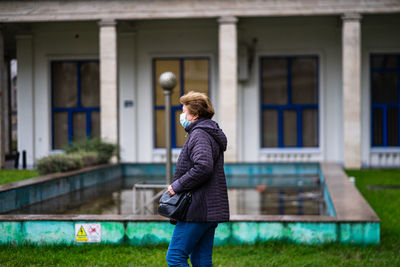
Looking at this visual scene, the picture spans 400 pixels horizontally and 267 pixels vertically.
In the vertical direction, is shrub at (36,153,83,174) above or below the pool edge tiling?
above

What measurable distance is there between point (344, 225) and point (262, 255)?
3.48ft

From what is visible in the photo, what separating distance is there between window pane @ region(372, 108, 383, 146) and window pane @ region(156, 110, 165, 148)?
7305 mm

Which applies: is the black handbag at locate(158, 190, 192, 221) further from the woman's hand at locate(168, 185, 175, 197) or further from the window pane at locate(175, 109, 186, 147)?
the window pane at locate(175, 109, 186, 147)

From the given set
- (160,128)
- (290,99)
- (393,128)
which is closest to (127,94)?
(160,128)

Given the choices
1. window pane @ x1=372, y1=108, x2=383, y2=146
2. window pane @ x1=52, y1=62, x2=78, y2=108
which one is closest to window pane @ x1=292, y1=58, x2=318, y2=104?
window pane @ x1=372, y1=108, x2=383, y2=146

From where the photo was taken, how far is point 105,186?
13109mm

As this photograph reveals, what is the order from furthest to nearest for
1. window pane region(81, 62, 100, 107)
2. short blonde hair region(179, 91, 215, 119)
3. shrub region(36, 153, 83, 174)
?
window pane region(81, 62, 100, 107)
shrub region(36, 153, 83, 174)
short blonde hair region(179, 91, 215, 119)

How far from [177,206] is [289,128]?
1649cm

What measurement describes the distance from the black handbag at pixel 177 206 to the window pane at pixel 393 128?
16.9 meters

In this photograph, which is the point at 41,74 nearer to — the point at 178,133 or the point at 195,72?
the point at 178,133

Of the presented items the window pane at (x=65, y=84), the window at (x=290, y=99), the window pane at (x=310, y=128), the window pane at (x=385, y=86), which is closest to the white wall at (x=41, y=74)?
the window pane at (x=65, y=84)

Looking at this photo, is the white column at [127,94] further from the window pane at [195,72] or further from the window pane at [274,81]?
the window pane at [274,81]

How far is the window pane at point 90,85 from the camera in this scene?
20.7 meters

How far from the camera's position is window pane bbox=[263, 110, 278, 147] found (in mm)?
20188
